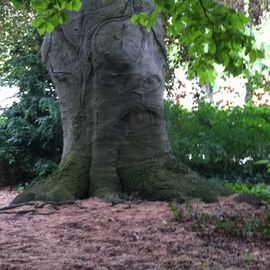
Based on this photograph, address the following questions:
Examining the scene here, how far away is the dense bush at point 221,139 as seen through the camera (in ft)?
30.8

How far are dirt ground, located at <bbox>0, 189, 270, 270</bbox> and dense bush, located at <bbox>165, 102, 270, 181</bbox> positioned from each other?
3841 mm

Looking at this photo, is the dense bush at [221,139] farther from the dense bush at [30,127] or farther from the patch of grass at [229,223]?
the patch of grass at [229,223]

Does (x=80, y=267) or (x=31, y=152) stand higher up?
(x=31, y=152)

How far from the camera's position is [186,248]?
3.85m

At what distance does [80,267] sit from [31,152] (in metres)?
8.60

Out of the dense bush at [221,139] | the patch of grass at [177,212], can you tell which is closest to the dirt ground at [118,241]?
the patch of grass at [177,212]

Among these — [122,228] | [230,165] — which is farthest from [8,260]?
[230,165]

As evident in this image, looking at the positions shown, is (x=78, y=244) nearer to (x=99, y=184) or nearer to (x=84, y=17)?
(x=99, y=184)

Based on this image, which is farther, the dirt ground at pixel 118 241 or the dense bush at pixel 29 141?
the dense bush at pixel 29 141

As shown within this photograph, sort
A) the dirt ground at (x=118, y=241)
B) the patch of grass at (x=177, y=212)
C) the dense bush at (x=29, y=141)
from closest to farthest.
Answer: the dirt ground at (x=118, y=241), the patch of grass at (x=177, y=212), the dense bush at (x=29, y=141)

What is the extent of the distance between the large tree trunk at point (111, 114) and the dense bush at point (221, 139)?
2871 millimetres

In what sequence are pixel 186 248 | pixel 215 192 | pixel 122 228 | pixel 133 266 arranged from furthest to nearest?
pixel 215 192 < pixel 122 228 < pixel 186 248 < pixel 133 266

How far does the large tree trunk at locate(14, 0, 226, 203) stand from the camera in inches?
246

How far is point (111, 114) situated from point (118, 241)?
2.61 meters
